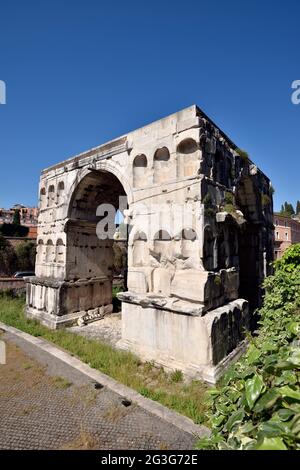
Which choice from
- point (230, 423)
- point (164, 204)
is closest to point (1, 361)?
point (164, 204)

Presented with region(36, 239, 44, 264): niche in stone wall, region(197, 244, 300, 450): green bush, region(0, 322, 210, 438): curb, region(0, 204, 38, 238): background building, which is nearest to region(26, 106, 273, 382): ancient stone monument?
region(36, 239, 44, 264): niche in stone wall

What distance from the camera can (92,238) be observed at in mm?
9828

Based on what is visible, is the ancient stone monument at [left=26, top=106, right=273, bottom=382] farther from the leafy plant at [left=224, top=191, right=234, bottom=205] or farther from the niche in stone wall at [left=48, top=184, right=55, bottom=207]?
the niche in stone wall at [left=48, top=184, right=55, bottom=207]

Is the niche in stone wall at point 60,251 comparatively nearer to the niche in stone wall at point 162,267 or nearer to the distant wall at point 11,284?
the niche in stone wall at point 162,267

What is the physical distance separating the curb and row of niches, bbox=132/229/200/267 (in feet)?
8.27

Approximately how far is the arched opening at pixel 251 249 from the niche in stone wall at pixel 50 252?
6.84m

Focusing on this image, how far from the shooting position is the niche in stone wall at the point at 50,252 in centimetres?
939

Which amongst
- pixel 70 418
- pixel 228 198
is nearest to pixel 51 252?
pixel 228 198

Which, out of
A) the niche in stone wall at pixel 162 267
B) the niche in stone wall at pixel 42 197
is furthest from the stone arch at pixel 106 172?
the niche in stone wall at pixel 42 197

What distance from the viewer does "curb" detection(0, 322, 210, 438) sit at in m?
3.60

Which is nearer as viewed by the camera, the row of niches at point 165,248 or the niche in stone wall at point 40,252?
the row of niches at point 165,248

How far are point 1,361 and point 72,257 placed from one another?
3851 millimetres
